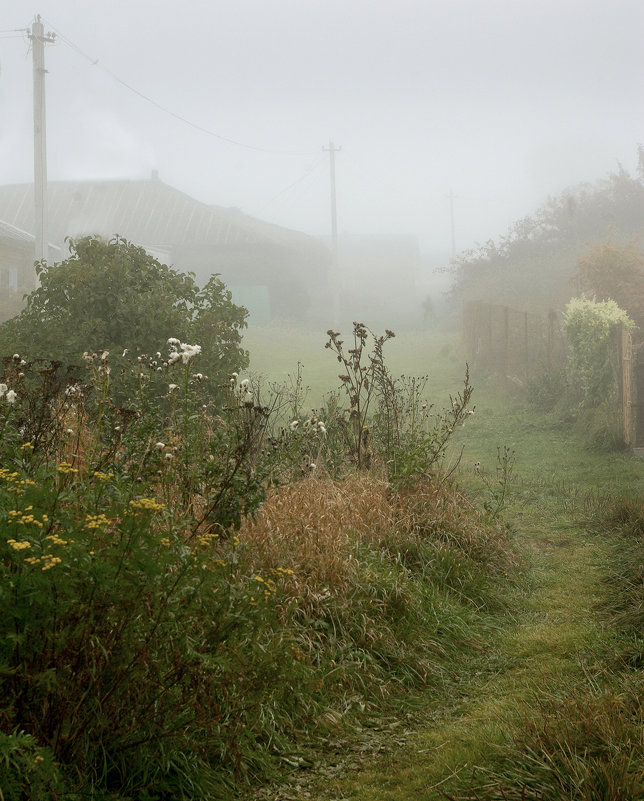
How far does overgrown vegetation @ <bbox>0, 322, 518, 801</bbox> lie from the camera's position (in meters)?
2.86

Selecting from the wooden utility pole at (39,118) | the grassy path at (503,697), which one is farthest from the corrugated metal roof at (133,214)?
the grassy path at (503,697)

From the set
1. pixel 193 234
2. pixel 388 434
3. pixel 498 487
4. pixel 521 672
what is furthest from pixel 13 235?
pixel 521 672

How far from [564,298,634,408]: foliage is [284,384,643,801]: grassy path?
13.4ft

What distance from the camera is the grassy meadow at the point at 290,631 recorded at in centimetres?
291

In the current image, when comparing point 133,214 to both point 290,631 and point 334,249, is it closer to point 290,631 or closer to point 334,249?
point 334,249

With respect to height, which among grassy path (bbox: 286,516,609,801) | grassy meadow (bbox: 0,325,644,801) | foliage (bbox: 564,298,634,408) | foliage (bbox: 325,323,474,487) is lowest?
grassy path (bbox: 286,516,609,801)

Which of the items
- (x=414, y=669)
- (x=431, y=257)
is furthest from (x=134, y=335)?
(x=431, y=257)

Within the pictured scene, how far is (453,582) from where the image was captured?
5992mm

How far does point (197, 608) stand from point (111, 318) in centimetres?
733

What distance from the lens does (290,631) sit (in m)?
4.33

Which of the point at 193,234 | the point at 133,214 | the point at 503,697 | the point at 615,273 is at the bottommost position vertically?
the point at 503,697

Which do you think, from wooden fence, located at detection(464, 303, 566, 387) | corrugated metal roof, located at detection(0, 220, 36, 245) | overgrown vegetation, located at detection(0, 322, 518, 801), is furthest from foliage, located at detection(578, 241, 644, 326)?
corrugated metal roof, located at detection(0, 220, 36, 245)

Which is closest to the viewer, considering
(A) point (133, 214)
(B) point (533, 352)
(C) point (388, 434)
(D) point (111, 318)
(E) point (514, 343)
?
(C) point (388, 434)

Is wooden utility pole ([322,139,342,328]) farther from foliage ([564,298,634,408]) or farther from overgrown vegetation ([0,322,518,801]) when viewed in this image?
overgrown vegetation ([0,322,518,801])
